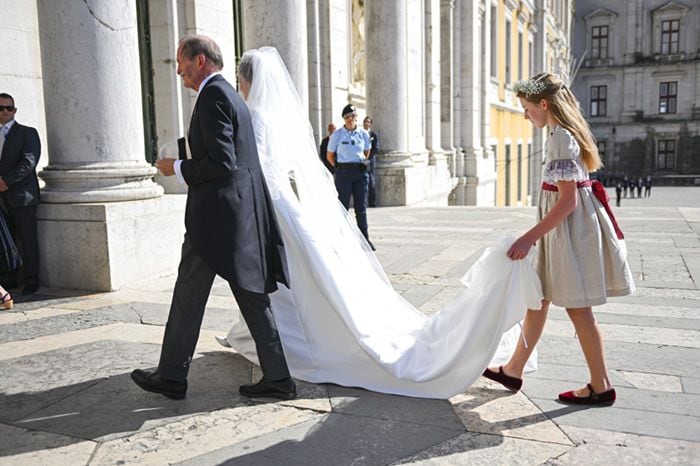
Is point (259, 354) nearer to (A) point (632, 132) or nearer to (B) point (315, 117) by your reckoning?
(B) point (315, 117)

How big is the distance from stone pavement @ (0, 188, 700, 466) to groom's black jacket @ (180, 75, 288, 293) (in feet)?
2.30

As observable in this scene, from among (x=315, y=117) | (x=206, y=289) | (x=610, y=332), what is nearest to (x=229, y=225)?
(x=206, y=289)

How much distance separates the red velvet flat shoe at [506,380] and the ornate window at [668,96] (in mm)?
49151

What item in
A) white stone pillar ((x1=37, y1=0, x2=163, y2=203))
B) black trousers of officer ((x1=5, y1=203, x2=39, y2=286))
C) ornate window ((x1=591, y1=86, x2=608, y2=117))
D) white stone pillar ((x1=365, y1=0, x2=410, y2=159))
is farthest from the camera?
ornate window ((x1=591, y1=86, x2=608, y2=117))

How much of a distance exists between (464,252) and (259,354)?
4.72 meters

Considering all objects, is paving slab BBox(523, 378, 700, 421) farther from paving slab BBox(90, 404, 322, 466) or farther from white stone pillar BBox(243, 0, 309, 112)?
white stone pillar BBox(243, 0, 309, 112)

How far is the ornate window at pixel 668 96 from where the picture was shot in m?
47.2

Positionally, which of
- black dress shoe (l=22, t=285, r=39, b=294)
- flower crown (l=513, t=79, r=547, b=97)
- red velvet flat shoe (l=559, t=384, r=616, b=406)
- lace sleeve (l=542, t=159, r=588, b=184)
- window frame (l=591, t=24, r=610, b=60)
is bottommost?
red velvet flat shoe (l=559, t=384, r=616, b=406)

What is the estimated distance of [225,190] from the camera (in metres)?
3.27

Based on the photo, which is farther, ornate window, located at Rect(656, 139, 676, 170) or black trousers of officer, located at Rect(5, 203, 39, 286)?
ornate window, located at Rect(656, 139, 676, 170)

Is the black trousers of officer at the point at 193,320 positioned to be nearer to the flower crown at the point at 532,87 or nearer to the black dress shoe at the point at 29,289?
the flower crown at the point at 532,87

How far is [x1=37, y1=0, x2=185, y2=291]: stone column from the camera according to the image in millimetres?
5699

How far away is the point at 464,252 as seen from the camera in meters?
7.84

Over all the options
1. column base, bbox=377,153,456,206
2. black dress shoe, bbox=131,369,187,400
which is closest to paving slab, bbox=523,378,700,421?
black dress shoe, bbox=131,369,187,400
